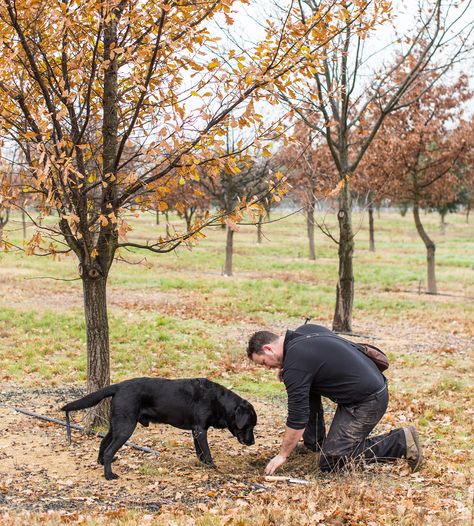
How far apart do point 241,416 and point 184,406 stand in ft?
1.92

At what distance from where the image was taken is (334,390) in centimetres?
600

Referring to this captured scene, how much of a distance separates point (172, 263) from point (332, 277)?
390 inches

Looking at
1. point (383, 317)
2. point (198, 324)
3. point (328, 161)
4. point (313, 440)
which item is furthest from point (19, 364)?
point (328, 161)

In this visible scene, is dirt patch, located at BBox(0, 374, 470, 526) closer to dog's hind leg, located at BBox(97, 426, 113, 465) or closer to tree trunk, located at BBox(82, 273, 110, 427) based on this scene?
dog's hind leg, located at BBox(97, 426, 113, 465)

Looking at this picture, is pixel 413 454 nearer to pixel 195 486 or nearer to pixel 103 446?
pixel 195 486

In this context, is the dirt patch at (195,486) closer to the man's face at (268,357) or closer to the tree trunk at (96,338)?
the tree trunk at (96,338)

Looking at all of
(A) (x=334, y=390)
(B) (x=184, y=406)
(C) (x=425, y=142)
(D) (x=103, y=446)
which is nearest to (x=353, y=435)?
(A) (x=334, y=390)

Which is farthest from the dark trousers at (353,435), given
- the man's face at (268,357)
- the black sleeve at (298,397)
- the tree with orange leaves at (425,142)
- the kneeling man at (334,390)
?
the tree with orange leaves at (425,142)

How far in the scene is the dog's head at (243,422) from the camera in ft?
20.8

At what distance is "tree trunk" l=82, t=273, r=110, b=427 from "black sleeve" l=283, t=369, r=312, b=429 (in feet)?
8.55

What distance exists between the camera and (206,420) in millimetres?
6395

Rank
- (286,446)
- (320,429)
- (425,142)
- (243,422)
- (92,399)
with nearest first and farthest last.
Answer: (286,446), (92,399), (243,422), (320,429), (425,142)

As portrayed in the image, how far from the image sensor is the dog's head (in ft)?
20.8

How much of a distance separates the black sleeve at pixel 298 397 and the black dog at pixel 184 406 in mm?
759
